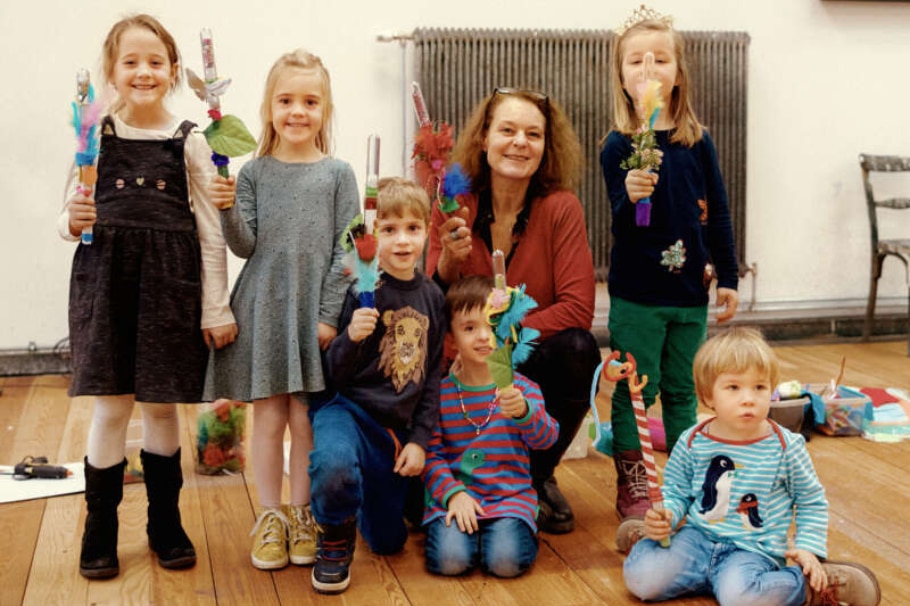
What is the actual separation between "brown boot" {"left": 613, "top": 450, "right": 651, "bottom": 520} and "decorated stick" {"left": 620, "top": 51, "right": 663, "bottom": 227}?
24.9 inches

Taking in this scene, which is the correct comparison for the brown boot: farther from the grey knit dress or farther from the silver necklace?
the grey knit dress

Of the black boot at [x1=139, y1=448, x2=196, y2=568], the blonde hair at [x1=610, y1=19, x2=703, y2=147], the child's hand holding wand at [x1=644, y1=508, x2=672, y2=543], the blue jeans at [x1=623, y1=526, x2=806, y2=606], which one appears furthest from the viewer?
the blonde hair at [x1=610, y1=19, x2=703, y2=147]

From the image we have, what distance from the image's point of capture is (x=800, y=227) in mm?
5594

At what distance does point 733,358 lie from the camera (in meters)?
2.36

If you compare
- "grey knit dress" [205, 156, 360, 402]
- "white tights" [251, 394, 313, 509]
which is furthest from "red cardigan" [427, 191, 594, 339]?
"white tights" [251, 394, 313, 509]

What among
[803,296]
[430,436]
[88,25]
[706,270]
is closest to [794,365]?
[803,296]

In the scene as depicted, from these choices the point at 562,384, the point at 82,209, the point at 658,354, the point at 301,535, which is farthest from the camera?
the point at 658,354

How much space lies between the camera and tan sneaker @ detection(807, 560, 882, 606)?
7.56ft

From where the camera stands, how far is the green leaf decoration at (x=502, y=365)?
2436 mm

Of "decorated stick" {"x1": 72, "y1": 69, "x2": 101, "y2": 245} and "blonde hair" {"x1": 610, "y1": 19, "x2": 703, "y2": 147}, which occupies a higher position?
"blonde hair" {"x1": 610, "y1": 19, "x2": 703, "y2": 147}

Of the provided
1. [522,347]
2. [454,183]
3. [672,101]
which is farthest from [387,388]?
[672,101]

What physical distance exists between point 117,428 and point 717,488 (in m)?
1.37

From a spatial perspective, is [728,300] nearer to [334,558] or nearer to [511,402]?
[511,402]

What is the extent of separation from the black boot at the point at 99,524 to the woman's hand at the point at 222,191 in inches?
Answer: 26.5
